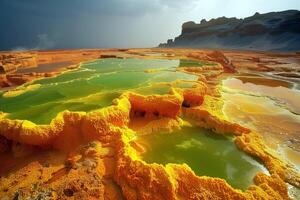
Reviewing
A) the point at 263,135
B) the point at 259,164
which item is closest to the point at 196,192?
the point at 259,164

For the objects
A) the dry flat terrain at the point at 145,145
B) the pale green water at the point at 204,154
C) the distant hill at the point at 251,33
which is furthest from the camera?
the distant hill at the point at 251,33

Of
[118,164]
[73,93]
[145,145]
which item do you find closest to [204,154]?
[145,145]

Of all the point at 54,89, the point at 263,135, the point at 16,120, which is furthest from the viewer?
the point at 54,89

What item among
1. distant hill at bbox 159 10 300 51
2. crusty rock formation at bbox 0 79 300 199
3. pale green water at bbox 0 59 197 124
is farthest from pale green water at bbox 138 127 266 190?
distant hill at bbox 159 10 300 51

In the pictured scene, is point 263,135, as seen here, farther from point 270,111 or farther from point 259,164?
point 270,111

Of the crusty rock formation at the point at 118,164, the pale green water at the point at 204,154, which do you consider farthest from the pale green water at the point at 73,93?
the pale green water at the point at 204,154

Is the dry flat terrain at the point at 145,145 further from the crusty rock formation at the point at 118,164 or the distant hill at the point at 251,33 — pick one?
the distant hill at the point at 251,33

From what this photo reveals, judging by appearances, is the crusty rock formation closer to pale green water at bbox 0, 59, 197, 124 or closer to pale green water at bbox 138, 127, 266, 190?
pale green water at bbox 138, 127, 266, 190
